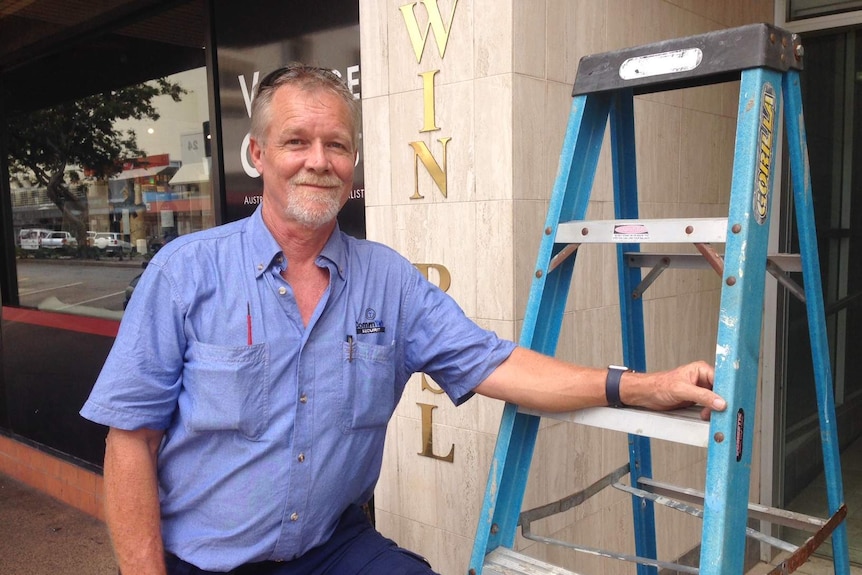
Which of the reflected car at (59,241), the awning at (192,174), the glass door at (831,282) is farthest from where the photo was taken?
the reflected car at (59,241)

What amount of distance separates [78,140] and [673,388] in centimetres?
498

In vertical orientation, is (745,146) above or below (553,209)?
above

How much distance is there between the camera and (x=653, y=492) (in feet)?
6.55

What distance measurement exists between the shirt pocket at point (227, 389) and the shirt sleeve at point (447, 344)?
1.34 feet

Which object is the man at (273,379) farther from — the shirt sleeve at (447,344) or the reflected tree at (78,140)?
the reflected tree at (78,140)

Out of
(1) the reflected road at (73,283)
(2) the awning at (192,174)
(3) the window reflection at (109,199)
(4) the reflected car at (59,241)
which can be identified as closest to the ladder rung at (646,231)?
(3) the window reflection at (109,199)

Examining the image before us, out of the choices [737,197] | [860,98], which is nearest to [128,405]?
[737,197]

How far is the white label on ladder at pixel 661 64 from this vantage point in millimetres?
1418

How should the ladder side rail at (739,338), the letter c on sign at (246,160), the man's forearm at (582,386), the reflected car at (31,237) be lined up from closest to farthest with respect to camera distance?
the ladder side rail at (739,338) < the man's forearm at (582,386) < the letter c on sign at (246,160) < the reflected car at (31,237)

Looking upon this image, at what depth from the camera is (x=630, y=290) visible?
Result: 197 centimetres

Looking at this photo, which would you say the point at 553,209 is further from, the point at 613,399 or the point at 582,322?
the point at 582,322

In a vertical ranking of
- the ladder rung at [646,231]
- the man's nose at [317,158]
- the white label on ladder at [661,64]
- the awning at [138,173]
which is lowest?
the ladder rung at [646,231]

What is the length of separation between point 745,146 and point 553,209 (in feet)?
1.39

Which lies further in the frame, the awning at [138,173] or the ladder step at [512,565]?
the awning at [138,173]
